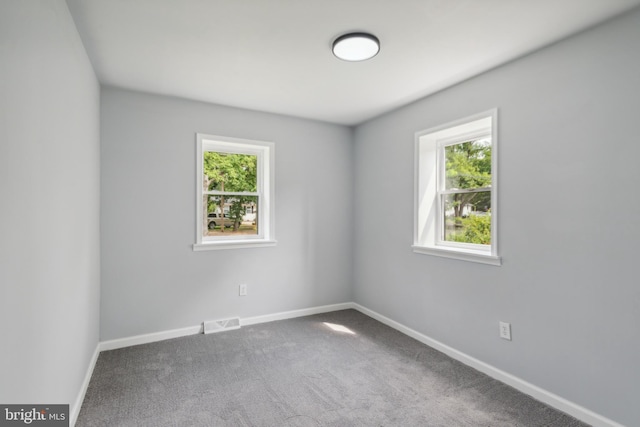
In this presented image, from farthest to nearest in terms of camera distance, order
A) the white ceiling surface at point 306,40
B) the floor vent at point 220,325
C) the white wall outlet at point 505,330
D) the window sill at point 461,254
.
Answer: the floor vent at point 220,325 → the window sill at point 461,254 → the white wall outlet at point 505,330 → the white ceiling surface at point 306,40

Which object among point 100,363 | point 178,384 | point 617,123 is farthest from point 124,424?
point 617,123

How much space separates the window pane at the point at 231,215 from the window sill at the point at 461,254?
189 centimetres

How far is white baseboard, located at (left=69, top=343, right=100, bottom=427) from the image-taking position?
203cm

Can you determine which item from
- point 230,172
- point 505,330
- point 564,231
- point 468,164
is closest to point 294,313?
point 230,172

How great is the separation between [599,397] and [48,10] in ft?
12.1

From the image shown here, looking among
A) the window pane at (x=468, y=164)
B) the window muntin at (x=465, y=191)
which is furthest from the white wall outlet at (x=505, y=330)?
the window pane at (x=468, y=164)

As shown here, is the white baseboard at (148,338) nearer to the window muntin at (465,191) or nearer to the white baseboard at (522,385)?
the white baseboard at (522,385)

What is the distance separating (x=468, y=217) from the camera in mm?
3180

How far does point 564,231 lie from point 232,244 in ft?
9.85

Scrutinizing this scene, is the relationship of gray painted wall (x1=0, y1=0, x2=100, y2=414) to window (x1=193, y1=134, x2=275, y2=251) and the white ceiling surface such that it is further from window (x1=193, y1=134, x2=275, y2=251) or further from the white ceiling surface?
window (x1=193, y1=134, x2=275, y2=251)

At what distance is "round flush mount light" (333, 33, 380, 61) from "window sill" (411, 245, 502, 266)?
70.9 inches

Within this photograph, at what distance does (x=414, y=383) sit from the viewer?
2.57m

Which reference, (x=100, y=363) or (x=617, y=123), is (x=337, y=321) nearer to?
(x=100, y=363)

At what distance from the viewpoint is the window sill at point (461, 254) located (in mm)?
2700
